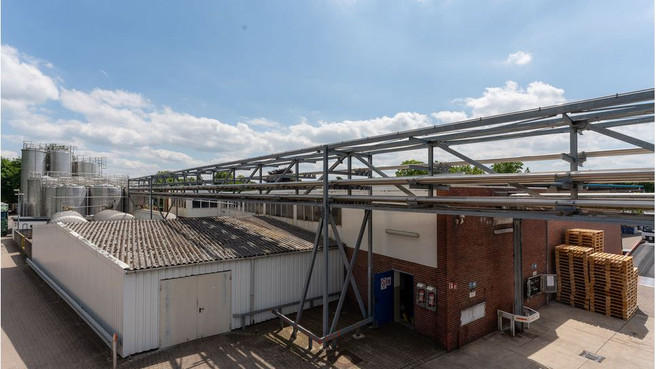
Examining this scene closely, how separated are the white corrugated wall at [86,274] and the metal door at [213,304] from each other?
211 cm

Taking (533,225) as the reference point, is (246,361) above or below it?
below

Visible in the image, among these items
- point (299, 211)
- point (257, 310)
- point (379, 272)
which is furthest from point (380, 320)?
point (299, 211)

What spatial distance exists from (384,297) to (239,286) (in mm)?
4838

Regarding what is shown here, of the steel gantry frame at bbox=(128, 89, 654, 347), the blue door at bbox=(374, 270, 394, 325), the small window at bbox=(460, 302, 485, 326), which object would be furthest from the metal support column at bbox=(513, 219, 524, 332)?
the blue door at bbox=(374, 270, 394, 325)

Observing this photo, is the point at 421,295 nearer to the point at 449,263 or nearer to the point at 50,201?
the point at 449,263

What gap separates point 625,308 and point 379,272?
8984 mm

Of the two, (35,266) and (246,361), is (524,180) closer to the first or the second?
(246,361)

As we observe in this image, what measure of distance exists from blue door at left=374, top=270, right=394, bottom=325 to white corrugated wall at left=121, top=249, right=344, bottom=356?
2438 millimetres

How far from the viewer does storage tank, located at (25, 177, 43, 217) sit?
28391 mm

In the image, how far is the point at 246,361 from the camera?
8.87 metres

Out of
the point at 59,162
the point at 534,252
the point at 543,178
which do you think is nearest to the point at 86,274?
the point at 543,178

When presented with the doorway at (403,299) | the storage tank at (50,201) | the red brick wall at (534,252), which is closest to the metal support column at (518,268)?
the red brick wall at (534,252)

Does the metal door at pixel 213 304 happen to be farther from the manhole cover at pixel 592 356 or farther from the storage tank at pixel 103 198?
the storage tank at pixel 103 198

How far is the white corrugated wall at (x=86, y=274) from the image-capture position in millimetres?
9359
